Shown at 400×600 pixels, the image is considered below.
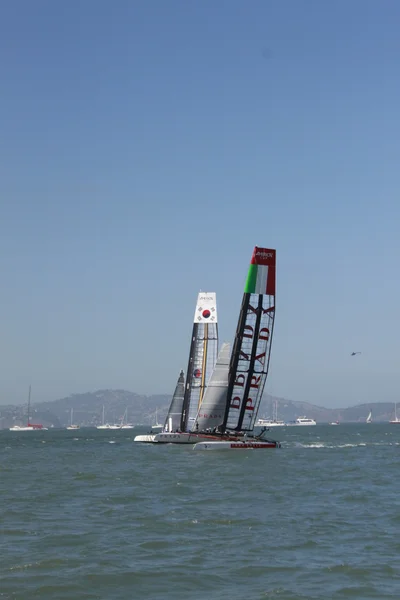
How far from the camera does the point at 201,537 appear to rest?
22.4 meters

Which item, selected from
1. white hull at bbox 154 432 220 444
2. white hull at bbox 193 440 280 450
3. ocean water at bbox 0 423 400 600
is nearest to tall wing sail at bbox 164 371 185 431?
white hull at bbox 154 432 220 444

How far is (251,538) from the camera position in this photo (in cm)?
2208

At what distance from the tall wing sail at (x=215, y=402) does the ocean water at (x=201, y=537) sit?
2549cm

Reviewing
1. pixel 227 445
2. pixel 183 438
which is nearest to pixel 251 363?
pixel 227 445

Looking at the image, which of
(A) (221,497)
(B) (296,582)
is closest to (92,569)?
(B) (296,582)

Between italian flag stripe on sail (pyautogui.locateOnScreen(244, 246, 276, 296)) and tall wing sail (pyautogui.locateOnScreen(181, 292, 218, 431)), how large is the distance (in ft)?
36.6

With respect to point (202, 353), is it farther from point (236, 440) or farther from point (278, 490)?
point (278, 490)

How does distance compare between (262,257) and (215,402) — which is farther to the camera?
(215,402)

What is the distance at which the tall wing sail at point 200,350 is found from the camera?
7531 cm

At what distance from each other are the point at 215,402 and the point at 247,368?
373 centimetres

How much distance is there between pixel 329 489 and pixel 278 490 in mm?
2220

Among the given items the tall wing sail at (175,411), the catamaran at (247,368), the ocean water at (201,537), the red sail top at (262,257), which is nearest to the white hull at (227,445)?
the catamaran at (247,368)

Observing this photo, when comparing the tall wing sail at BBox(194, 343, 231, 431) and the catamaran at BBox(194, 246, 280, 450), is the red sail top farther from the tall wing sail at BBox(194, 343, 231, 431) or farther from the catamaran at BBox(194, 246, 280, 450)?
the tall wing sail at BBox(194, 343, 231, 431)

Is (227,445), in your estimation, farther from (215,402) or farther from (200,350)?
(200,350)
